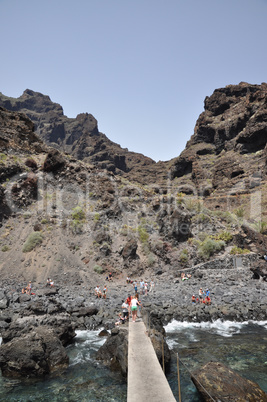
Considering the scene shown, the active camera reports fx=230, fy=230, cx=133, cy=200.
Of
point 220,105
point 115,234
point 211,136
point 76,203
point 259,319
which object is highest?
point 220,105

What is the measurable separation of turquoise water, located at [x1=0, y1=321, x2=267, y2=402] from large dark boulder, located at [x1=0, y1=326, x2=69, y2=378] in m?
0.30

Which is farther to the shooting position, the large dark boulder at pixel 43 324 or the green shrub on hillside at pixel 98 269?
the green shrub on hillside at pixel 98 269

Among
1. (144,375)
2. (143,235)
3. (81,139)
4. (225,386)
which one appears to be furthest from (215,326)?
(81,139)

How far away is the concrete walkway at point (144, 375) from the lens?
498 cm

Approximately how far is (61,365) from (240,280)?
61.5 feet

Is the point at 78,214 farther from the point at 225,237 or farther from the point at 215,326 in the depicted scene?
the point at 215,326

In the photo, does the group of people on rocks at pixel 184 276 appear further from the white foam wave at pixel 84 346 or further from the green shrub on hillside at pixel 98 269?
the white foam wave at pixel 84 346

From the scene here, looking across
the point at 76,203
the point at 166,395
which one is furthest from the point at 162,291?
the point at 76,203

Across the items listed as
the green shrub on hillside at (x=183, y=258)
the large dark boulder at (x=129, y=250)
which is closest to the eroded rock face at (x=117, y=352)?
the large dark boulder at (x=129, y=250)

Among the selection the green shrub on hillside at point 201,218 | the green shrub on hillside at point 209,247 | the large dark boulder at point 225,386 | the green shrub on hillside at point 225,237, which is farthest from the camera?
the green shrub on hillside at point 201,218

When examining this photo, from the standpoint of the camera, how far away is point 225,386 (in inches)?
240

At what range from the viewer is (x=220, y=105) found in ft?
299

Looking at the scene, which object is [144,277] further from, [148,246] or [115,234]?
[115,234]

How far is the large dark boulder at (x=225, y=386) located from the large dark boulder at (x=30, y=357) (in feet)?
17.2
